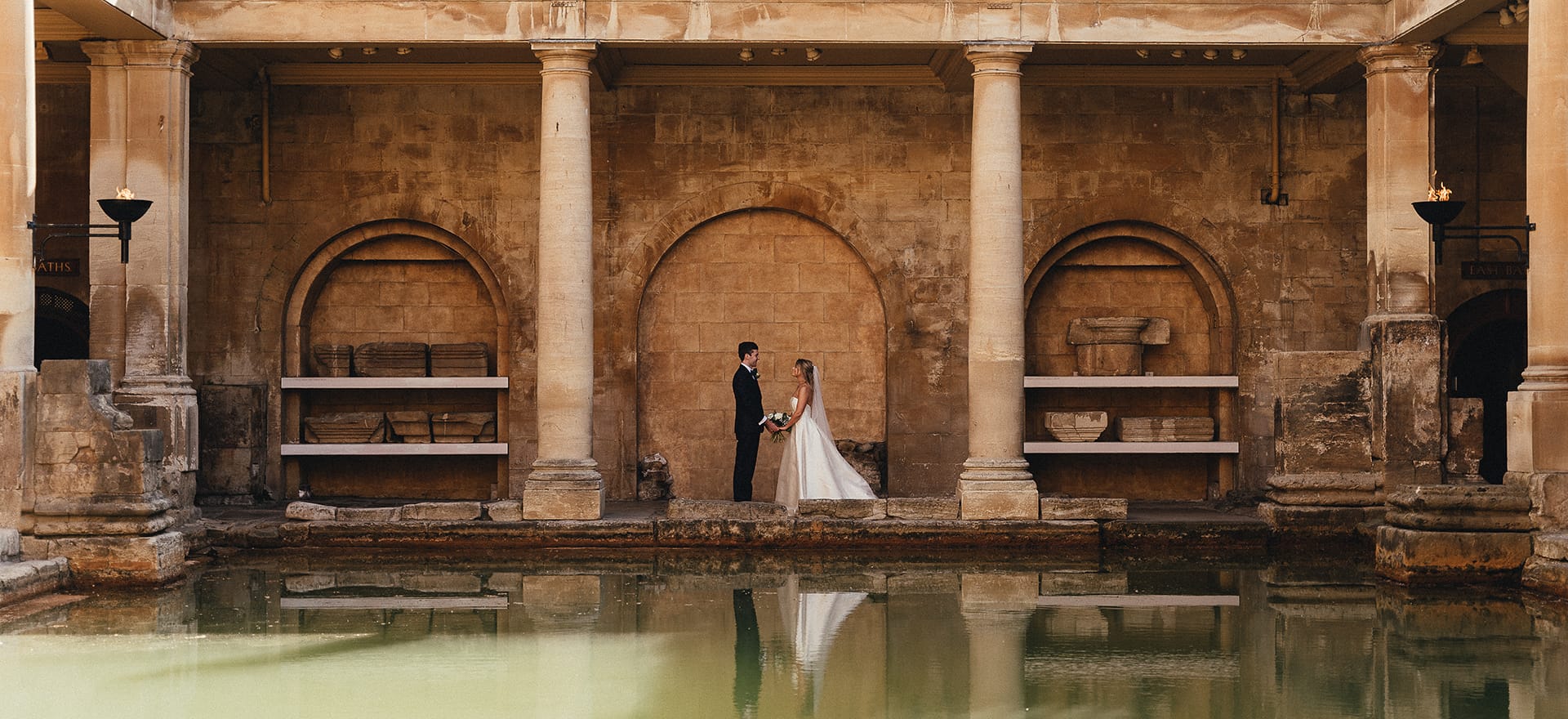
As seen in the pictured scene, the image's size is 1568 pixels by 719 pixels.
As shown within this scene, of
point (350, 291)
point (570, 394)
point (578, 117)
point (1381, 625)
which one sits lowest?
point (1381, 625)

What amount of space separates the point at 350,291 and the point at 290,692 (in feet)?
36.0

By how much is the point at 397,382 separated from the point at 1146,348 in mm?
8488

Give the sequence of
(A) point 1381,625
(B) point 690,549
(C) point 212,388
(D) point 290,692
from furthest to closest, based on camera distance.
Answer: (C) point 212,388
(B) point 690,549
(A) point 1381,625
(D) point 290,692

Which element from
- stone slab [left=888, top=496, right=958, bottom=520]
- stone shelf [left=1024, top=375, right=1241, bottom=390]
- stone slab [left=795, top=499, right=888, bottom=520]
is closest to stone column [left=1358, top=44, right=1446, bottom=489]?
stone shelf [left=1024, top=375, right=1241, bottom=390]

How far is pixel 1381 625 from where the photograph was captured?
9.73 meters

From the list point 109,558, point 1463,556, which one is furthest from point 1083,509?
point 109,558

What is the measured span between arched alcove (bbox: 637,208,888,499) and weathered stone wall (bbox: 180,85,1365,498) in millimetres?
84

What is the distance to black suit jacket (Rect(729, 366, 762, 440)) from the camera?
51.1ft

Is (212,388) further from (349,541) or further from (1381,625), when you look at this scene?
(1381,625)

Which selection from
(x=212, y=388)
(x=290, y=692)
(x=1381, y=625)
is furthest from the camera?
(x=212, y=388)

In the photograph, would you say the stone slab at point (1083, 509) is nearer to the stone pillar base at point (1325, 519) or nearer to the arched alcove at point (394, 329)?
the stone pillar base at point (1325, 519)

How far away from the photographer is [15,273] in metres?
11.6

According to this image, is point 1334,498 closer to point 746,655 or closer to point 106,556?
point 746,655

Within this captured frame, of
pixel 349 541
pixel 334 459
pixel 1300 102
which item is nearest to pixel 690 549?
pixel 349 541
